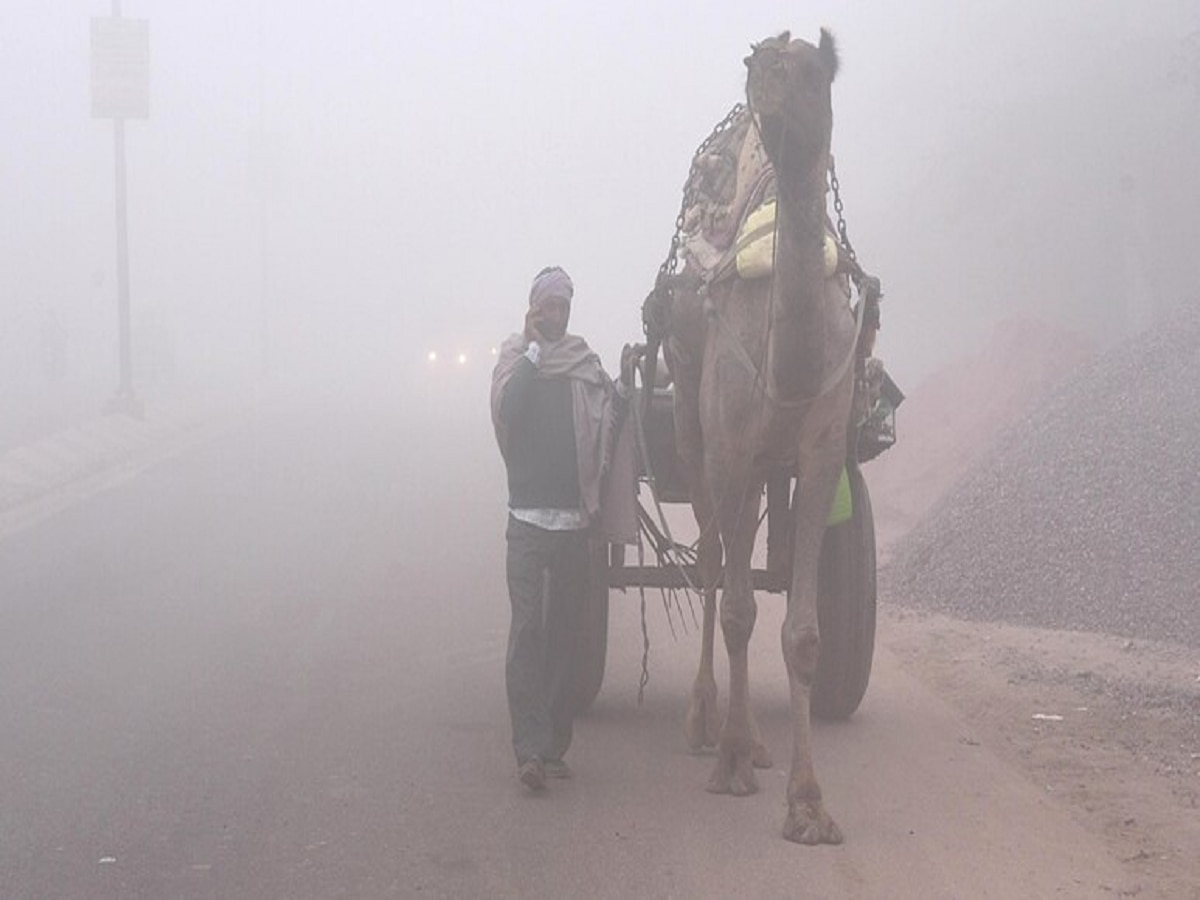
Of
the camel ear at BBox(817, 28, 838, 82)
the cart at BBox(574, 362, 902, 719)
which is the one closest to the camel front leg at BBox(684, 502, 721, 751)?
the cart at BBox(574, 362, 902, 719)

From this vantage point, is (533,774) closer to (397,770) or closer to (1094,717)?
(397,770)

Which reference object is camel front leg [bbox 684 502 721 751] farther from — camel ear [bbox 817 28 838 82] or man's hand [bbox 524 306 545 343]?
camel ear [bbox 817 28 838 82]

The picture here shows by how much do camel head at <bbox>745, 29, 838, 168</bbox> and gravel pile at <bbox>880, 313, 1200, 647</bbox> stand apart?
236 inches

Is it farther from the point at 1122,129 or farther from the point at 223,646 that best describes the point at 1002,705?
the point at 1122,129

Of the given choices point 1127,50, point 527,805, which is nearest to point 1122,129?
point 1127,50

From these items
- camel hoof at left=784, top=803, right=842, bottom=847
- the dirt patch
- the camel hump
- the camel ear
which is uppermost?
the camel ear

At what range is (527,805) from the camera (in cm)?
801

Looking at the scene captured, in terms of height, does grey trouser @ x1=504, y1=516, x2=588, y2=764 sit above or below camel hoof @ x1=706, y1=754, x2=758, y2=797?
above

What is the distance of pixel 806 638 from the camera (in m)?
7.76

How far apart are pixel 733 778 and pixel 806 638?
36.3 inches

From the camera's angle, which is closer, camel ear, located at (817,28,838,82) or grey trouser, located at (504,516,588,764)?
camel ear, located at (817,28,838,82)

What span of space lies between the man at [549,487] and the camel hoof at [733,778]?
74 centimetres

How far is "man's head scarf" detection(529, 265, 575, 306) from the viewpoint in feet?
28.9

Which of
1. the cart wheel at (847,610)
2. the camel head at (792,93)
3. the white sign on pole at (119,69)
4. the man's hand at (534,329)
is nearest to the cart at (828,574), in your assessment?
the cart wheel at (847,610)
